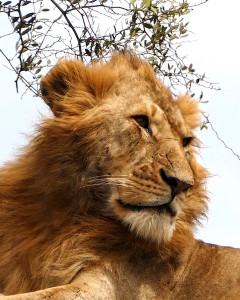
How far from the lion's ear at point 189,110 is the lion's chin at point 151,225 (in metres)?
1.30

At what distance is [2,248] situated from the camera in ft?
27.0

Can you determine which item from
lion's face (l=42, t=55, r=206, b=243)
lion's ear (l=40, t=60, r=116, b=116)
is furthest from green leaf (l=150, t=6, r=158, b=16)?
lion's ear (l=40, t=60, r=116, b=116)

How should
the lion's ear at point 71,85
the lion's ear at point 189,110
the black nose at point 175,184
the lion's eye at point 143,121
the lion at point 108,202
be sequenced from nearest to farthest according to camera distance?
1. the black nose at point 175,184
2. the lion at point 108,202
3. the lion's eye at point 143,121
4. the lion's ear at point 71,85
5. the lion's ear at point 189,110

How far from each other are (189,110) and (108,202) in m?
1.35

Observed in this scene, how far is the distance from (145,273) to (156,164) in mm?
900

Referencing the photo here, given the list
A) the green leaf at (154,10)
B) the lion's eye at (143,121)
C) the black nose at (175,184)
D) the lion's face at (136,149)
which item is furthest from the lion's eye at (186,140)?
the green leaf at (154,10)

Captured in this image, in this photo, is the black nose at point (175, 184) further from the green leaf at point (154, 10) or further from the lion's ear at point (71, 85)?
the green leaf at point (154, 10)

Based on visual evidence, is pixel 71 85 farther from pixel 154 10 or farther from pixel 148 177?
pixel 148 177

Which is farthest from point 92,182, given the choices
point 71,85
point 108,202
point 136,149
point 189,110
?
point 189,110

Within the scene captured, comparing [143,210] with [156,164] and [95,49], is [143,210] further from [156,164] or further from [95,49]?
[95,49]

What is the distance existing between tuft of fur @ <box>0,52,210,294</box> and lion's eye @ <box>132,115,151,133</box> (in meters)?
0.03

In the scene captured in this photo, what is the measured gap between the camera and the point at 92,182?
7.99 meters

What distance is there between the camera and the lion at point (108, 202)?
25.4 ft

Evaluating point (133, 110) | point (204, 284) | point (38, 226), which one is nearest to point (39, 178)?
point (38, 226)
